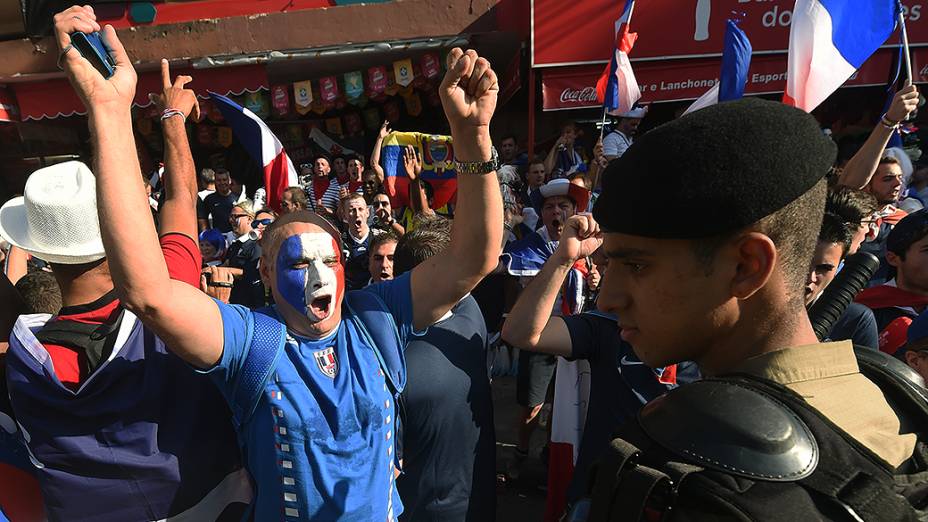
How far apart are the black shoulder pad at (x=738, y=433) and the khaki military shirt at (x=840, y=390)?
0.33 feet

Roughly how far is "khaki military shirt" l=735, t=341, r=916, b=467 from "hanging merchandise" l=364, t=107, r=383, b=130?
412 inches

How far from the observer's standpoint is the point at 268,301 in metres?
4.01

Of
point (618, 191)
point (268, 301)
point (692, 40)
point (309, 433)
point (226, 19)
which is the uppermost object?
point (226, 19)

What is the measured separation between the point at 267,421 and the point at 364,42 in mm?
8195

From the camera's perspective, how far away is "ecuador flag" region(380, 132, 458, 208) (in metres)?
4.27

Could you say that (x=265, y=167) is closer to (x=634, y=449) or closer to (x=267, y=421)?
(x=267, y=421)

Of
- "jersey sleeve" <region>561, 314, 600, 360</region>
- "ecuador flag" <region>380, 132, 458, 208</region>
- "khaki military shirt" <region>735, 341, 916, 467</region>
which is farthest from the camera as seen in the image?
"ecuador flag" <region>380, 132, 458, 208</region>

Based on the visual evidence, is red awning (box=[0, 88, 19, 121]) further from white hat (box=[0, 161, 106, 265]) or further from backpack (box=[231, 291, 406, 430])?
backpack (box=[231, 291, 406, 430])

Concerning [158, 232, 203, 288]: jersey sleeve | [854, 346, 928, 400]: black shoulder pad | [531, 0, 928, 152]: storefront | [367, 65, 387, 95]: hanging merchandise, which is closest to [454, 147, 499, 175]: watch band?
[158, 232, 203, 288]: jersey sleeve

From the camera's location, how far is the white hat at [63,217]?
163 centimetres

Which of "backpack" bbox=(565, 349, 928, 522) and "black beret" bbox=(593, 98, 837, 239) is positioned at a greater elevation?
"black beret" bbox=(593, 98, 837, 239)

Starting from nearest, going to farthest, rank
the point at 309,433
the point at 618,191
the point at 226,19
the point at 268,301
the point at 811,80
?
the point at 618,191 → the point at 309,433 → the point at 811,80 → the point at 268,301 → the point at 226,19

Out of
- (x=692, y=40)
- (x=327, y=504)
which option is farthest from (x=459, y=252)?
(x=692, y=40)

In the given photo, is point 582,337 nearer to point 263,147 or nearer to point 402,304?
point 402,304
